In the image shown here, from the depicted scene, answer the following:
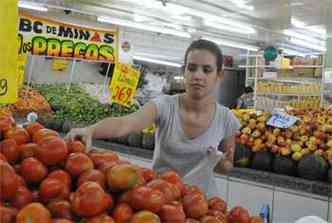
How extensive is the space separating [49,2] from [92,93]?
9.63 ft

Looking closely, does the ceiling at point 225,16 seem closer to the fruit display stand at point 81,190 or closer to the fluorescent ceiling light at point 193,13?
the fluorescent ceiling light at point 193,13

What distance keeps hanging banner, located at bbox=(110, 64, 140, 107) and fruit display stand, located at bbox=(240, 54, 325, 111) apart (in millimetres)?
5425

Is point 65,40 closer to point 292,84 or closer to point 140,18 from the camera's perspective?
point 140,18

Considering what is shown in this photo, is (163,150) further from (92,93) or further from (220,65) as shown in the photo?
(92,93)

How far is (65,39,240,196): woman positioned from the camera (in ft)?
6.64

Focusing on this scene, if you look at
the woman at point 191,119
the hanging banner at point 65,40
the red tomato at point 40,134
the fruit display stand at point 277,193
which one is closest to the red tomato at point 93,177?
the red tomato at point 40,134

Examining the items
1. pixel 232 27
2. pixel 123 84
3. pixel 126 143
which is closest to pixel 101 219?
pixel 126 143

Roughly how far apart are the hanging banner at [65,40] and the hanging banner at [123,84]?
905 millimetres

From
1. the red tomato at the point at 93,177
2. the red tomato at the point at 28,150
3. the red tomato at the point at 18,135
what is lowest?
the red tomato at the point at 93,177

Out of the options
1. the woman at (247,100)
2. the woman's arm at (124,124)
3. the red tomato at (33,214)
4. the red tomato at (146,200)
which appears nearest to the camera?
the red tomato at (33,214)

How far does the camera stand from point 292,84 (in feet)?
34.1

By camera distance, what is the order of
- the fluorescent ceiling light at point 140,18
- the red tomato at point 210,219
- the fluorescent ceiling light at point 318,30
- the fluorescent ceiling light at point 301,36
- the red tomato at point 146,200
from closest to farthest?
the red tomato at point 146,200
the red tomato at point 210,219
the fluorescent ceiling light at point 140,18
the fluorescent ceiling light at point 318,30
the fluorescent ceiling light at point 301,36

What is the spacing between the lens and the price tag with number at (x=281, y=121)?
3.63 meters

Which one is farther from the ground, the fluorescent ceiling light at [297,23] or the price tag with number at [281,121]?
the fluorescent ceiling light at [297,23]
